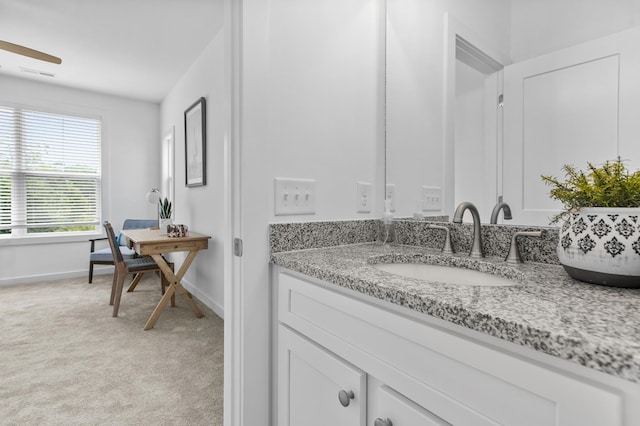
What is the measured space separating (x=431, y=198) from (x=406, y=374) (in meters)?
Result: 0.85

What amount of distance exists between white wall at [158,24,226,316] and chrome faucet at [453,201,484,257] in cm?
219

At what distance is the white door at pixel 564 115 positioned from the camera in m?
0.79

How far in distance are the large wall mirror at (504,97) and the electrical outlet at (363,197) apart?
0.13 meters

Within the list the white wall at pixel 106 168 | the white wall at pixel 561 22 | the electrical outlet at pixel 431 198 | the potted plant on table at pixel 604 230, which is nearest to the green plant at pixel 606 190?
the potted plant on table at pixel 604 230

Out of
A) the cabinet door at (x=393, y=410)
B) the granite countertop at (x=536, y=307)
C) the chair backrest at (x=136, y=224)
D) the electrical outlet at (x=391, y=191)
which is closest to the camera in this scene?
the granite countertop at (x=536, y=307)

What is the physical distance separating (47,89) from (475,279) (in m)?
5.26

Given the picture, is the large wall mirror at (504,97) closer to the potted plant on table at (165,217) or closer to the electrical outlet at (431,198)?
the electrical outlet at (431,198)

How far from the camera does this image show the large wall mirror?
815 millimetres

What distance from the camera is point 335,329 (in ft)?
2.73

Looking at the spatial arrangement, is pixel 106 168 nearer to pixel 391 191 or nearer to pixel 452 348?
pixel 391 191

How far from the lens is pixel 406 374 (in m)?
0.65

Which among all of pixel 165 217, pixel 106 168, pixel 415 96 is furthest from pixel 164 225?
pixel 415 96

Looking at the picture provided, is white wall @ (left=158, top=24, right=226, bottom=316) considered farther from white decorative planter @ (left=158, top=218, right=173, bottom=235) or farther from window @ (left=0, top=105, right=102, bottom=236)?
window @ (left=0, top=105, right=102, bottom=236)

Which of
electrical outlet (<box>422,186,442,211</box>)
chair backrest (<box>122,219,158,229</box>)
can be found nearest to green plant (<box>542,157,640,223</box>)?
electrical outlet (<box>422,186,442,211</box>)
